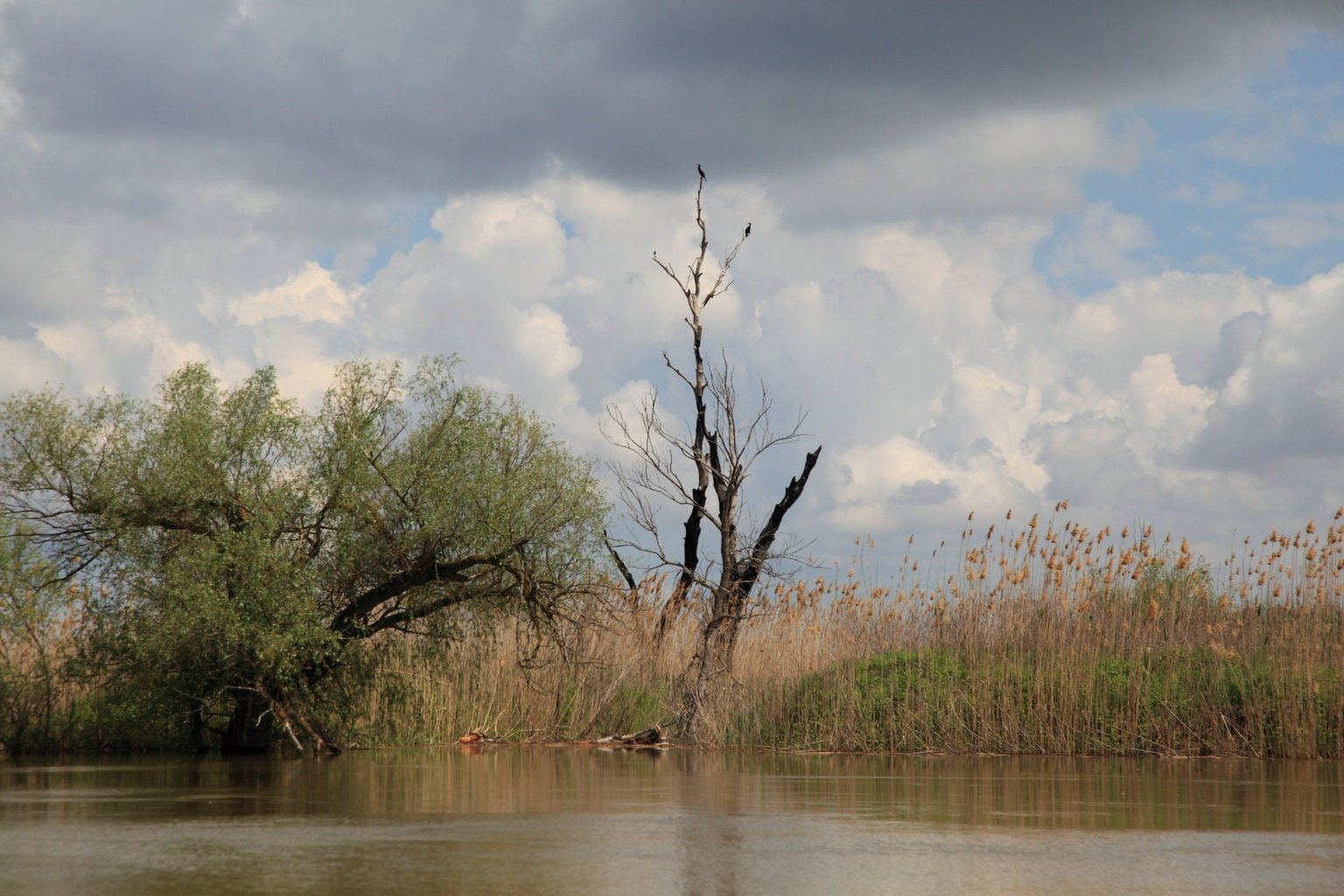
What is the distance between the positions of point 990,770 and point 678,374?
9660mm

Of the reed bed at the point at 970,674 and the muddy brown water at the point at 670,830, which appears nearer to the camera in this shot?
the muddy brown water at the point at 670,830

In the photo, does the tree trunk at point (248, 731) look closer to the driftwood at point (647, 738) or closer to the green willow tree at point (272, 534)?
the green willow tree at point (272, 534)

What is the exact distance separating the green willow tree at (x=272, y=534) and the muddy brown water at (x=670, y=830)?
2523 mm

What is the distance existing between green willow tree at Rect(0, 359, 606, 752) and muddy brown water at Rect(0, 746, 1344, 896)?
2523 mm

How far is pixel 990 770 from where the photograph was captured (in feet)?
56.7

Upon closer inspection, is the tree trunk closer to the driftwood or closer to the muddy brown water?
the muddy brown water

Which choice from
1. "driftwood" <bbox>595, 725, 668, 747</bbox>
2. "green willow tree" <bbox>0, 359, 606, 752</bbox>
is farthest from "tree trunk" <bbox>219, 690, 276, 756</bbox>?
"driftwood" <bbox>595, 725, 668, 747</bbox>

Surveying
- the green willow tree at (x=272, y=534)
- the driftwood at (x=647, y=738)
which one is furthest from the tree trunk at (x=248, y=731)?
the driftwood at (x=647, y=738)

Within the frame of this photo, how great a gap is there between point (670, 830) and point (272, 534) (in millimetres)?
10587

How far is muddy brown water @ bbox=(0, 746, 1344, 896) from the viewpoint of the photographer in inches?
308

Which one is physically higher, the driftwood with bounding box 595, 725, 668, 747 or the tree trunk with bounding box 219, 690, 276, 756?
the tree trunk with bounding box 219, 690, 276, 756

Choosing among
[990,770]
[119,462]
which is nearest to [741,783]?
[990,770]

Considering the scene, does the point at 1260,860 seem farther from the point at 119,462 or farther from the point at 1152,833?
the point at 119,462

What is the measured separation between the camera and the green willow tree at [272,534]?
19109 mm
